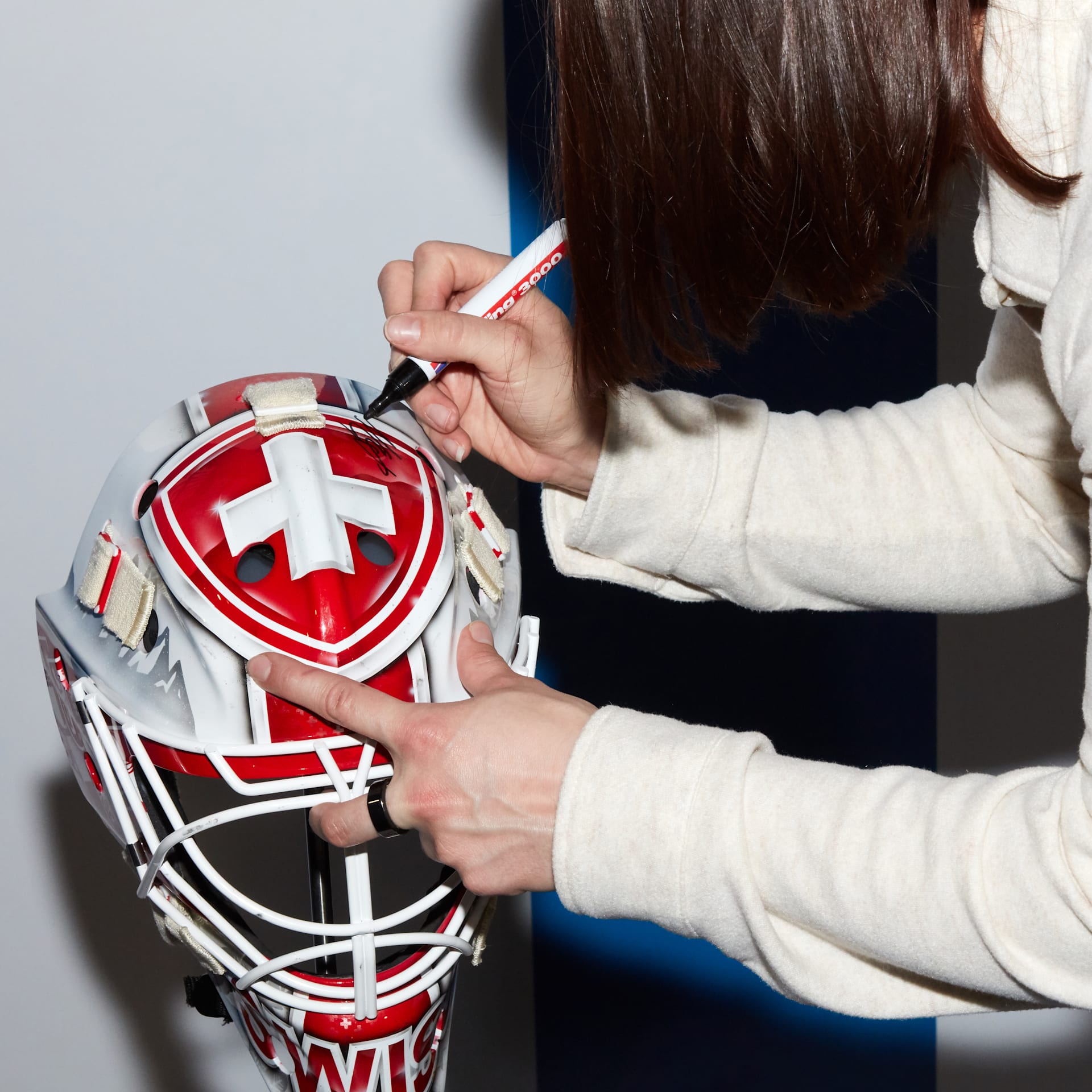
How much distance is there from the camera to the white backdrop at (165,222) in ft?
3.41

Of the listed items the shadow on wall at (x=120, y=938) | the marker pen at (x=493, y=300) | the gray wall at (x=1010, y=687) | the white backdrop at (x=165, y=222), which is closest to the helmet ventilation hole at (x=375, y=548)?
the marker pen at (x=493, y=300)

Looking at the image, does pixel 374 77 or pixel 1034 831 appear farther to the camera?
pixel 374 77

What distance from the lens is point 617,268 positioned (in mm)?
681

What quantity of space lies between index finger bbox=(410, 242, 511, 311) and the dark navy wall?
244 mm

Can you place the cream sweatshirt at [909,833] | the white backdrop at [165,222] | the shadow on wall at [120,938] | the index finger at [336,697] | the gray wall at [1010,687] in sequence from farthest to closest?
1. the gray wall at [1010,687]
2. the shadow on wall at [120,938]
3. the white backdrop at [165,222]
4. the index finger at [336,697]
5. the cream sweatshirt at [909,833]

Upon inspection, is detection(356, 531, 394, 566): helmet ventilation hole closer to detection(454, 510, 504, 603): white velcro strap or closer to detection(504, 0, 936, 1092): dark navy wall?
detection(454, 510, 504, 603): white velcro strap

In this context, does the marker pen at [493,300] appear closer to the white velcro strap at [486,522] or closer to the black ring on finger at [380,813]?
the white velcro strap at [486,522]

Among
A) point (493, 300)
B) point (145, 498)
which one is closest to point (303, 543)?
point (145, 498)

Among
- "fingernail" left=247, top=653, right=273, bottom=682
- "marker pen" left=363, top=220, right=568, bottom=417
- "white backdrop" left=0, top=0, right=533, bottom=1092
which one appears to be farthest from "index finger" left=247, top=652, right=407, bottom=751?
"white backdrop" left=0, top=0, right=533, bottom=1092

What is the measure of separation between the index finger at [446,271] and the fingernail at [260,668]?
0.92 feet

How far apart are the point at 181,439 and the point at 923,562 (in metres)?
0.56

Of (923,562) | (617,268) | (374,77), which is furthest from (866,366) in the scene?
(617,268)

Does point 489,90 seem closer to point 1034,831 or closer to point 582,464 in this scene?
point 582,464

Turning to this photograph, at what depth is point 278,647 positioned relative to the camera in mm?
761
